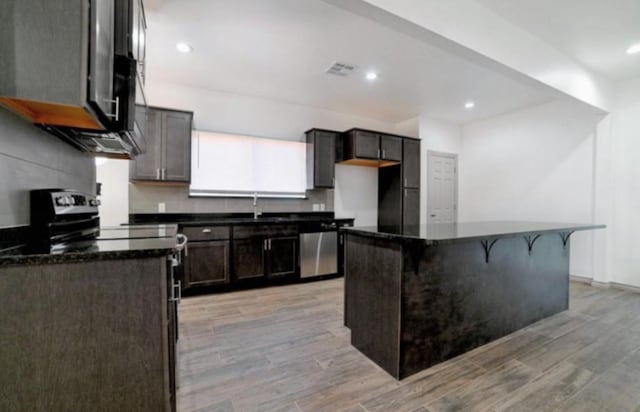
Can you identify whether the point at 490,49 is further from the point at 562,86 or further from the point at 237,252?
the point at 237,252

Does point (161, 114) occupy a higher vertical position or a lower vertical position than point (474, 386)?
higher

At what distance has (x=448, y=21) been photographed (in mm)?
2227

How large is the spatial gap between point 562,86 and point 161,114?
4937 mm

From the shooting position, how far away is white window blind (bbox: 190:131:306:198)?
4.03m

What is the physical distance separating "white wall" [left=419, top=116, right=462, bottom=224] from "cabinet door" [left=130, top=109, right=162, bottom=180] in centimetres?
446

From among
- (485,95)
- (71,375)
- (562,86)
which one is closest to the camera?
(71,375)

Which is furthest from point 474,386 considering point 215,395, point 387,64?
point 387,64

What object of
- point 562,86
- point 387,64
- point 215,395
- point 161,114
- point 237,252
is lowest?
point 215,395

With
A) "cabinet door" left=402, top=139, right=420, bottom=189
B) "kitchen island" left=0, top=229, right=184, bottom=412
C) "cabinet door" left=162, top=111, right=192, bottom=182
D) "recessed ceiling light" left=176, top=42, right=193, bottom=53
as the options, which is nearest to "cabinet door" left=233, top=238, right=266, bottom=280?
"cabinet door" left=162, top=111, right=192, bottom=182

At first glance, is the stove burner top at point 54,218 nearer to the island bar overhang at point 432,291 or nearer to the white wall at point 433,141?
the island bar overhang at point 432,291

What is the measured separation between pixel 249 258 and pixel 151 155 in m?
1.81

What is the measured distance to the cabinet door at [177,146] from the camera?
11.8 ft

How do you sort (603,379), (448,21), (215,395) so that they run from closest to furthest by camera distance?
(215,395), (603,379), (448,21)

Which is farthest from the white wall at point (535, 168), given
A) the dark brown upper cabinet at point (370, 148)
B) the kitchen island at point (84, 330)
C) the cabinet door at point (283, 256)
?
the kitchen island at point (84, 330)
